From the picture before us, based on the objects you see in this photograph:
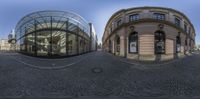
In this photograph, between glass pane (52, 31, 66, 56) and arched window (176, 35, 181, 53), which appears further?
glass pane (52, 31, 66, 56)

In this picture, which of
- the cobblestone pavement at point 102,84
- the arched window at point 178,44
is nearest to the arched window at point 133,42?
the arched window at point 178,44

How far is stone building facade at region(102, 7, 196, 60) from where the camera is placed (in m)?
16.5

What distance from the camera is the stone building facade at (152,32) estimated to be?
16453 mm

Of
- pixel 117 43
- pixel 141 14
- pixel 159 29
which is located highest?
pixel 141 14

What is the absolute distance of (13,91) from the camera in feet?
27.0

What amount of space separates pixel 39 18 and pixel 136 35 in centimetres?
1125

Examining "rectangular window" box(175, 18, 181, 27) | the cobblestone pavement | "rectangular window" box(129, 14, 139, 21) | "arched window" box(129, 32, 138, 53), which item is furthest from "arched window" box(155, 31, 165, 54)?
the cobblestone pavement

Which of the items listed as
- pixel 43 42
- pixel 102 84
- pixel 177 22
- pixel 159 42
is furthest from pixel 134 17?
pixel 43 42

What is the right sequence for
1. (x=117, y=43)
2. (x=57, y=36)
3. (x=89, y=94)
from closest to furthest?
(x=89, y=94), (x=117, y=43), (x=57, y=36)

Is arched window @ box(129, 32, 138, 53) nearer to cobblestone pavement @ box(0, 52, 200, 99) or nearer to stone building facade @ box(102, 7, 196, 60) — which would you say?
stone building facade @ box(102, 7, 196, 60)

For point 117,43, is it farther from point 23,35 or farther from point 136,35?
point 23,35

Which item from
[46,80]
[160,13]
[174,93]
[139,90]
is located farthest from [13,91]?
[160,13]

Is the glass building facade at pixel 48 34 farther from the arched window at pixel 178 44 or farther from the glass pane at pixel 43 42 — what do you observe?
the arched window at pixel 178 44

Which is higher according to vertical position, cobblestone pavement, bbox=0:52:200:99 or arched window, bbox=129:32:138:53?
arched window, bbox=129:32:138:53
